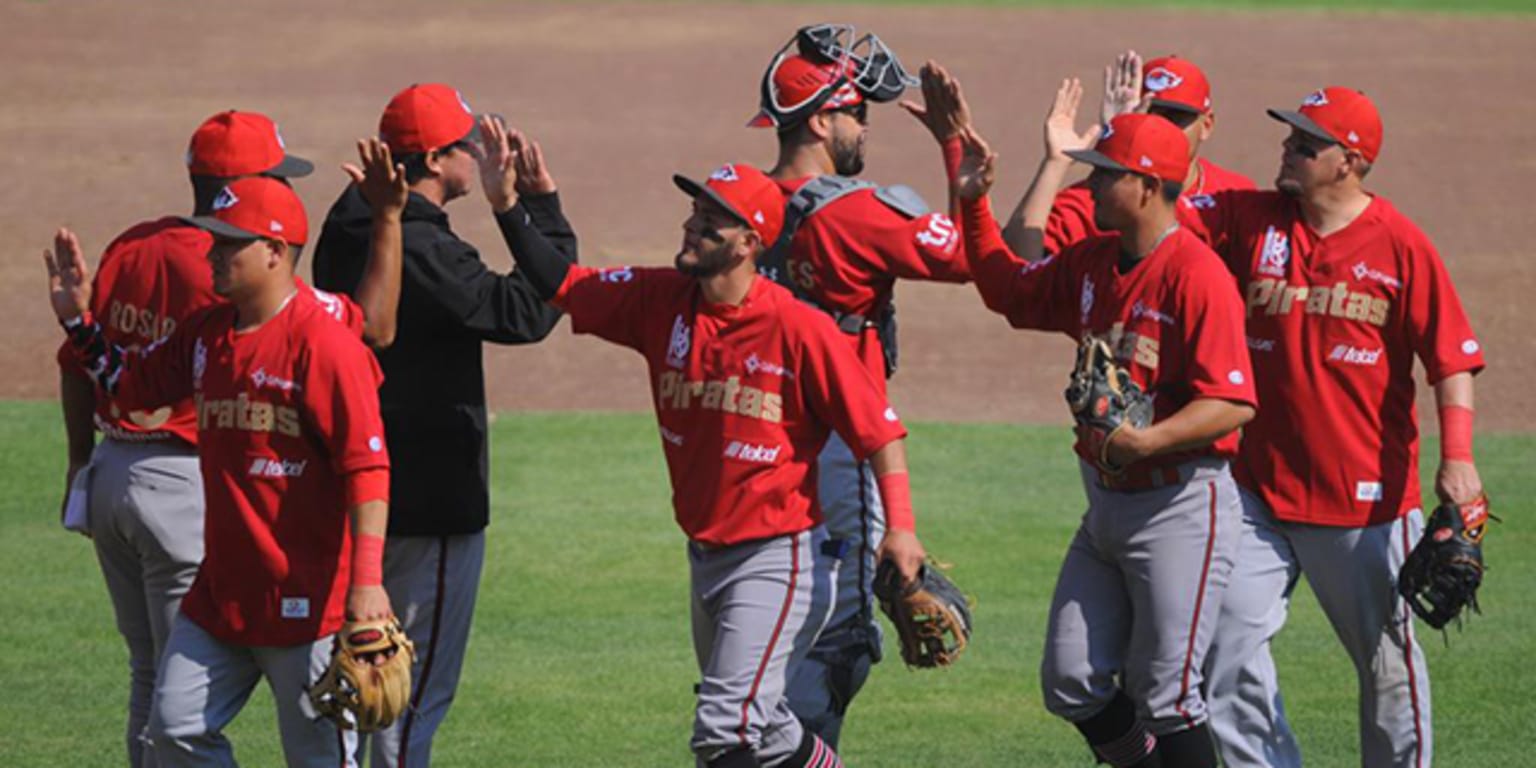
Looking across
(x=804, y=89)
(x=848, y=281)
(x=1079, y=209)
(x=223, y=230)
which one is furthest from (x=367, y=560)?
(x=1079, y=209)

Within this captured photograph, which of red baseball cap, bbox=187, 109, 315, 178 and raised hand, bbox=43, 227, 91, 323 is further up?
red baseball cap, bbox=187, 109, 315, 178

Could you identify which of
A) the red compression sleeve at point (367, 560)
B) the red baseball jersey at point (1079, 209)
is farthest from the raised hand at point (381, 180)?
the red baseball jersey at point (1079, 209)

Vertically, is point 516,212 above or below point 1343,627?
above

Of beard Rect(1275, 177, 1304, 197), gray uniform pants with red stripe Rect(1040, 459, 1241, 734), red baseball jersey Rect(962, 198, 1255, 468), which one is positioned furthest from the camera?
beard Rect(1275, 177, 1304, 197)

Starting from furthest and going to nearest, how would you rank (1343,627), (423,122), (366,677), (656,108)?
(656,108), (1343,627), (423,122), (366,677)

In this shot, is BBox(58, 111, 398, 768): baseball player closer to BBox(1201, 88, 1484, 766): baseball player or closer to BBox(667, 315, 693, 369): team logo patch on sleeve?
BBox(667, 315, 693, 369): team logo patch on sleeve

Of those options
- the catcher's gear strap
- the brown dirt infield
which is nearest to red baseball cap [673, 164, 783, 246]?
the catcher's gear strap

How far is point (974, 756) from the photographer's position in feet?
26.3

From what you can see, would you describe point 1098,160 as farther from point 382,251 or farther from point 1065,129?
point 382,251

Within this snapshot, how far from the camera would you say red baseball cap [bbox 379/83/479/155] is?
645cm

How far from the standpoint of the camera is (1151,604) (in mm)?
6363

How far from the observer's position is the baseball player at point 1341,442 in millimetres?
6645

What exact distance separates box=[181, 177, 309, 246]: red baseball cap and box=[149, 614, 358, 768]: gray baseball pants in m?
0.99

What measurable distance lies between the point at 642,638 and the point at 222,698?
3.91 metres
